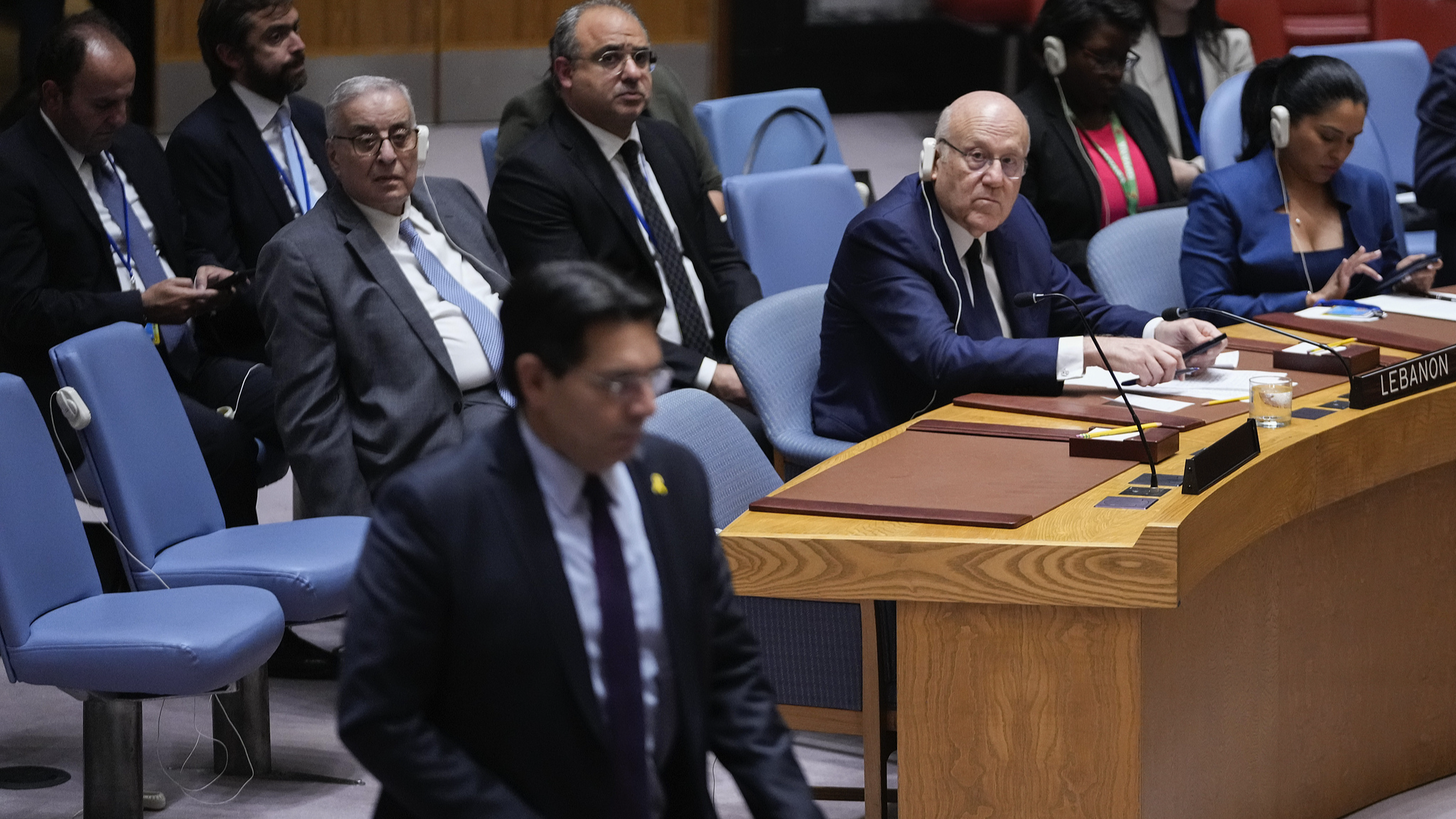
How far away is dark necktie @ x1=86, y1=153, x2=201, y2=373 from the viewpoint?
364cm

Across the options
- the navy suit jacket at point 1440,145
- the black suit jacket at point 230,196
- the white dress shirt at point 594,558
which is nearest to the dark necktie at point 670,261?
the black suit jacket at point 230,196

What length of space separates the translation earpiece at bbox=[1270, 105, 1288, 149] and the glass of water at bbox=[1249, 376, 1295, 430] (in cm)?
123

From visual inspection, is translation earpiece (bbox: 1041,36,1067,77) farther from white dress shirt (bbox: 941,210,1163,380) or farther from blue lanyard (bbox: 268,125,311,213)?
blue lanyard (bbox: 268,125,311,213)

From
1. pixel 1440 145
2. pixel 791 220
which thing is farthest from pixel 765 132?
pixel 1440 145

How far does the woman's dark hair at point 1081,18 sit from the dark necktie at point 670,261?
47.3 inches

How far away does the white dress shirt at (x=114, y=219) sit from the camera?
3590mm

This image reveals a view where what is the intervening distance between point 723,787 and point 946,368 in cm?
83

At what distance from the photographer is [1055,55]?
441 cm

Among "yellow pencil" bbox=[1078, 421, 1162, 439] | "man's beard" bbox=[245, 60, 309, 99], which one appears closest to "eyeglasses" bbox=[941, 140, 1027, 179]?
"yellow pencil" bbox=[1078, 421, 1162, 439]

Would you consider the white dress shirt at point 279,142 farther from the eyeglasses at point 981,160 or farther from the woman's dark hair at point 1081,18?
the woman's dark hair at point 1081,18

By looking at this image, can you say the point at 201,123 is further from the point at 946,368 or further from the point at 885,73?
the point at 885,73

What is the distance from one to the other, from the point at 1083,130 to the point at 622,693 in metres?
3.37

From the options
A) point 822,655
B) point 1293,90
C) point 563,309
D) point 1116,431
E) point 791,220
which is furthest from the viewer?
point 791,220

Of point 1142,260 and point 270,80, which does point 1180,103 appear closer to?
point 1142,260
